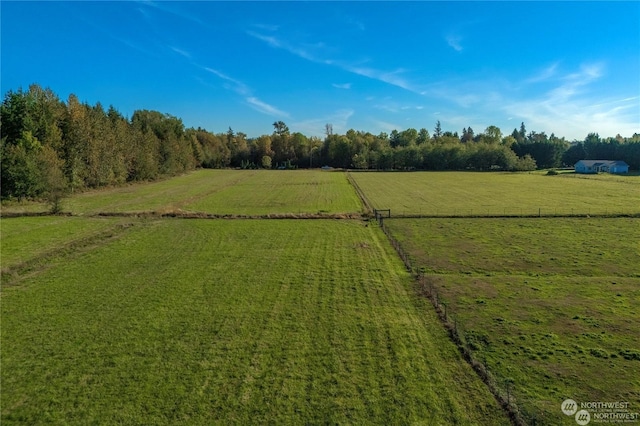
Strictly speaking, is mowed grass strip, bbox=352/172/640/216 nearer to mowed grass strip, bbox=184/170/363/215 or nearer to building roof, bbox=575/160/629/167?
mowed grass strip, bbox=184/170/363/215

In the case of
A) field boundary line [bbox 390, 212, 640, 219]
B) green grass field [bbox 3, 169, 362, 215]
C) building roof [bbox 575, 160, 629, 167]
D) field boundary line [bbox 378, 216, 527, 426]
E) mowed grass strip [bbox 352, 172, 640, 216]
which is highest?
building roof [bbox 575, 160, 629, 167]

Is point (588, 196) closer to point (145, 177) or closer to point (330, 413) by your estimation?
point (330, 413)

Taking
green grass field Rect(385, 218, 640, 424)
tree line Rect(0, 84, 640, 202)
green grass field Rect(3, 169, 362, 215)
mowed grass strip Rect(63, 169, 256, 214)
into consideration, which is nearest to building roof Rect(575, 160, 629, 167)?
tree line Rect(0, 84, 640, 202)

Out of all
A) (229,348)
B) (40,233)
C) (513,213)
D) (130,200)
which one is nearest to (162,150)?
(130,200)

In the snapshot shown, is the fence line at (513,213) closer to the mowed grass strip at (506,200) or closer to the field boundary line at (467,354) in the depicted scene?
the mowed grass strip at (506,200)

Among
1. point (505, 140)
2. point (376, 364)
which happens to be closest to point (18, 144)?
point (376, 364)

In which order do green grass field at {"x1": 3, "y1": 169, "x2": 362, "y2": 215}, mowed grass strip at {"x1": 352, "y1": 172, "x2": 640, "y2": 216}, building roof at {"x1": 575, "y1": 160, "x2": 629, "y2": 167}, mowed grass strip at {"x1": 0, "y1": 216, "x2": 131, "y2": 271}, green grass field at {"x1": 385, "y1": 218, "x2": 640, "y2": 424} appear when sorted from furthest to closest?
building roof at {"x1": 575, "y1": 160, "x2": 629, "y2": 167} < green grass field at {"x1": 3, "y1": 169, "x2": 362, "y2": 215} < mowed grass strip at {"x1": 352, "y1": 172, "x2": 640, "y2": 216} < mowed grass strip at {"x1": 0, "y1": 216, "x2": 131, "y2": 271} < green grass field at {"x1": 385, "y1": 218, "x2": 640, "y2": 424}
